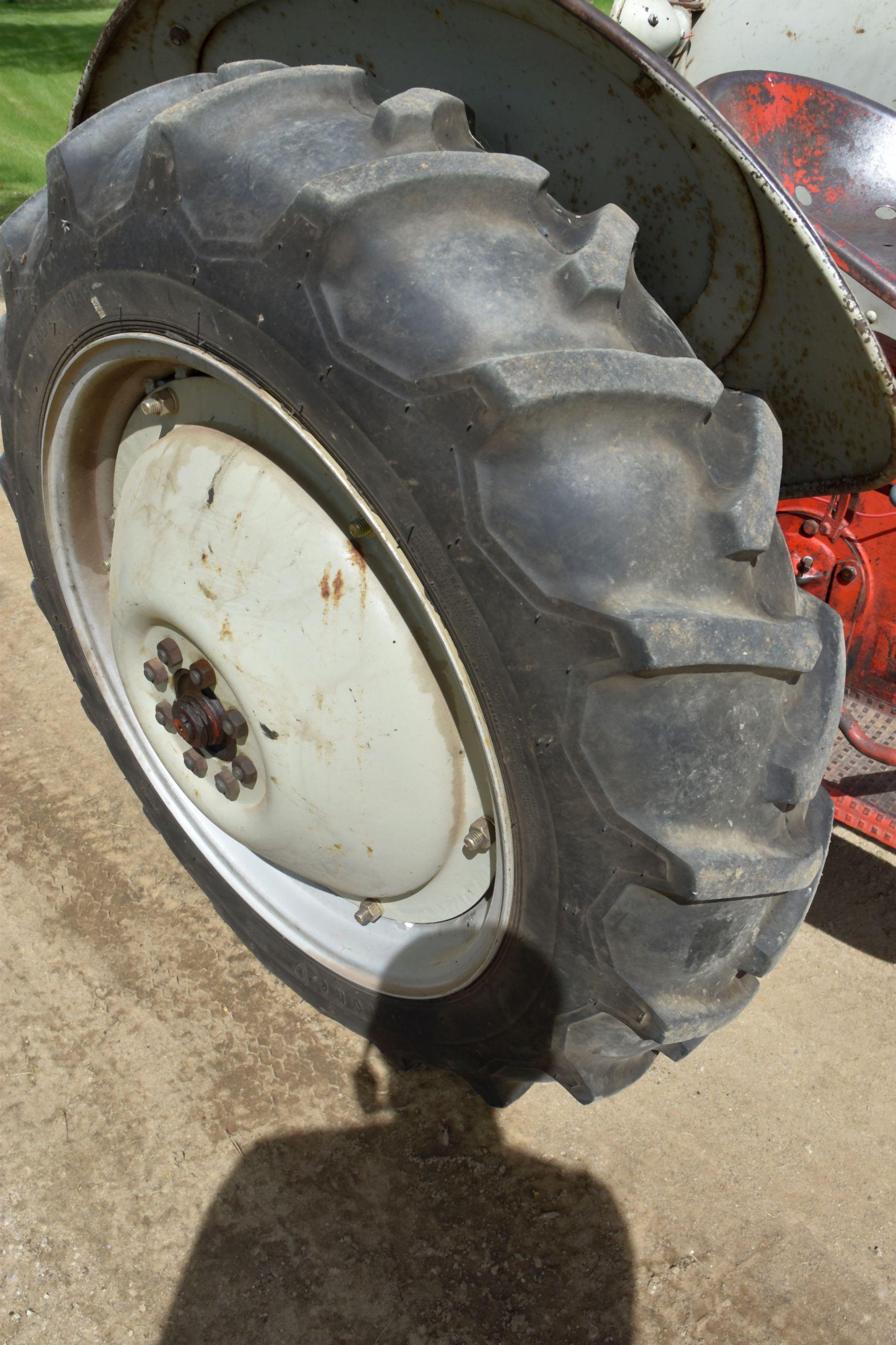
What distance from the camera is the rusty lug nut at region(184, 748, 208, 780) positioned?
148 cm

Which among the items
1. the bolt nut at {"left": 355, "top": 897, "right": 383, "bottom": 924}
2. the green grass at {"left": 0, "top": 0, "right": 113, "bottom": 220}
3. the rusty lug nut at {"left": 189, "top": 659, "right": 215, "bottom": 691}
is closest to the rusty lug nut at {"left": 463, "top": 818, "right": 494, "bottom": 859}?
the bolt nut at {"left": 355, "top": 897, "right": 383, "bottom": 924}

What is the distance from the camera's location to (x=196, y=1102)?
156cm

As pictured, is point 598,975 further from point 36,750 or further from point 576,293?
point 36,750

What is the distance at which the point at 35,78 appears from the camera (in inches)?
299

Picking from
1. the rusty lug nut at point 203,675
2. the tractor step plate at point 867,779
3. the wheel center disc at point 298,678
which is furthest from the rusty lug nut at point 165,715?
the tractor step plate at point 867,779

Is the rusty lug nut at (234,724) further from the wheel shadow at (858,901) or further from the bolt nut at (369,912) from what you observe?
the wheel shadow at (858,901)

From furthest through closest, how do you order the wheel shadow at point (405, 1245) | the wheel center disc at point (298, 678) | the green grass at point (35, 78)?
1. the green grass at point (35, 78)
2. the wheel shadow at point (405, 1245)
3. the wheel center disc at point (298, 678)

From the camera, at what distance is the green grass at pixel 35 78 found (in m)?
6.04

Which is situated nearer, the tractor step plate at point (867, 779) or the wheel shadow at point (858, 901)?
the tractor step plate at point (867, 779)

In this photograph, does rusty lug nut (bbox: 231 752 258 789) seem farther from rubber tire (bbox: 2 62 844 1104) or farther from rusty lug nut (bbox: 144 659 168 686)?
rubber tire (bbox: 2 62 844 1104)

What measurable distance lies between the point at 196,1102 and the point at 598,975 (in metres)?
0.80

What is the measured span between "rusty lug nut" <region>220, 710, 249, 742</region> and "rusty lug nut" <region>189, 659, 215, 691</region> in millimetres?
48

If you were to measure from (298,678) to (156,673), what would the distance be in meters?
0.30

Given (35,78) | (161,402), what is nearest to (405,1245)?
(161,402)
